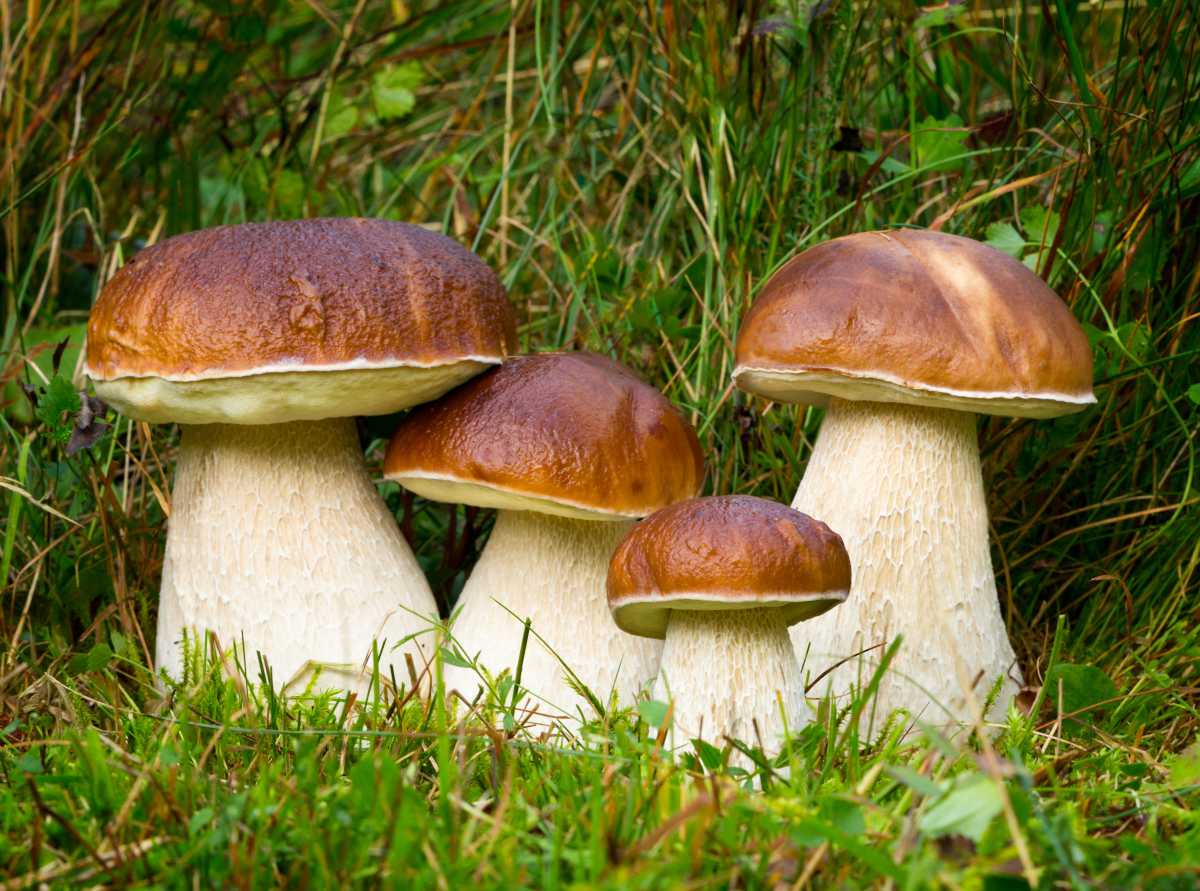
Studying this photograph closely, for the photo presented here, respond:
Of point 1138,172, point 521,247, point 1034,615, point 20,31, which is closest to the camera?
point 1138,172

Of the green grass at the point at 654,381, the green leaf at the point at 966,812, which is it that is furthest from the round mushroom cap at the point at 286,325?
the green leaf at the point at 966,812

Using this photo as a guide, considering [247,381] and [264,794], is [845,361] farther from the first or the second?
[264,794]

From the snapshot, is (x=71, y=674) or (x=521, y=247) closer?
(x=71, y=674)

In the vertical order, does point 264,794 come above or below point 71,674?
above

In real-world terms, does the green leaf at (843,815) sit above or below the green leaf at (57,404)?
below

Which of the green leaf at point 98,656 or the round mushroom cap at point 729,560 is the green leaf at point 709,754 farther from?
the green leaf at point 98,656

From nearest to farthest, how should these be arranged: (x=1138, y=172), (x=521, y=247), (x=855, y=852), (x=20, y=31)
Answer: (x=855, y=852), (x=1138, y=172), (x=20, y=31), (x=521, y=247)

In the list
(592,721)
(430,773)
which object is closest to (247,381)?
(430,773)
